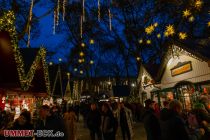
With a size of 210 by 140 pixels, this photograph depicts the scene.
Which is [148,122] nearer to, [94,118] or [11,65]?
[94,118]

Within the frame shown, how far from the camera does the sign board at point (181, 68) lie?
14.8 m

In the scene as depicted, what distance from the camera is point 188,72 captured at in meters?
15.0

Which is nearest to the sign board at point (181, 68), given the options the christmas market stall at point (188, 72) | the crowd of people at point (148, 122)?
the christmas market stall at point (188, 72)

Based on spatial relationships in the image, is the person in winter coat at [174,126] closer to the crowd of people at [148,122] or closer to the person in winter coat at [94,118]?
the crowd of people at [148,122]

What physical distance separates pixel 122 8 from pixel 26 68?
18877 mm

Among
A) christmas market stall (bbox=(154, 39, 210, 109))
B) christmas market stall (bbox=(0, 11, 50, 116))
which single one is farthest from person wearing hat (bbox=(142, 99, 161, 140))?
christmas market stall (bbox=(154, 39, 210, 109))

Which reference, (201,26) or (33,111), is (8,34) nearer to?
(33,111)

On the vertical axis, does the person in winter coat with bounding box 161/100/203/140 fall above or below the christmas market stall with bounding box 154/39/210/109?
below

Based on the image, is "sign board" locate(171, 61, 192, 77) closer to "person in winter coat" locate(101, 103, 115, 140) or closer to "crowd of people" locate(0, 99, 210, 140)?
"crowd of people" locate(0, 99, 210, 140)

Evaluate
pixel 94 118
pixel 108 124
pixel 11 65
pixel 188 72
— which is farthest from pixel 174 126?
pixel 188 72

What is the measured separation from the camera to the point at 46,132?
221 inches

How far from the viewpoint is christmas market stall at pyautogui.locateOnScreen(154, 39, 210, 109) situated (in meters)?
12.8

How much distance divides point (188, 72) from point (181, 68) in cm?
80

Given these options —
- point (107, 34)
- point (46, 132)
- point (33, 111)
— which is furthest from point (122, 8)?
point (46, 132)
